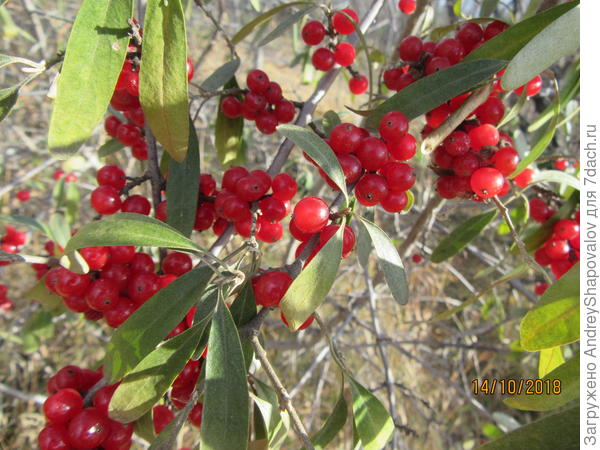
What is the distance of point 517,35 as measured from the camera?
0.87m

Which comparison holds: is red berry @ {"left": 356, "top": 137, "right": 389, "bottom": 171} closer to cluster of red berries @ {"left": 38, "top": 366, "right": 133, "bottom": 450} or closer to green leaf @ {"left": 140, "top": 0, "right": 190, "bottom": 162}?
green leaf @ {"left": 140, "top": 0, "right": 190, "bottom": 162}

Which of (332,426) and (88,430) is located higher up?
(332,426)

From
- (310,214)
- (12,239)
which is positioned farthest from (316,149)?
(12,239)

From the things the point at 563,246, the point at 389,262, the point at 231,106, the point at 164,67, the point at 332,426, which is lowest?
the point at 332,426

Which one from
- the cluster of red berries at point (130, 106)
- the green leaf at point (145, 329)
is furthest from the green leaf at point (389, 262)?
the cluster of red berries at point (130, 106)

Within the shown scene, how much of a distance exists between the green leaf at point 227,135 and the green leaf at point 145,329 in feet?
2.10

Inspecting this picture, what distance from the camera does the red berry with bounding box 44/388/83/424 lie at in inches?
34.6

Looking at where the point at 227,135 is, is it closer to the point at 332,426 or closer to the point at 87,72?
the point at 87,72

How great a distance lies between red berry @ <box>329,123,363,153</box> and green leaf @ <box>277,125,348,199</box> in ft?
0.42

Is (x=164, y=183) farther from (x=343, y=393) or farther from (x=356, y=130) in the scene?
(x=343, y=393)

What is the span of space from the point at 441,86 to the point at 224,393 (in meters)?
0.75

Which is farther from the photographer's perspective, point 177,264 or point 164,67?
point 177,264

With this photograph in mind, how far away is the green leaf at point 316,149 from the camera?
0.74 metres
